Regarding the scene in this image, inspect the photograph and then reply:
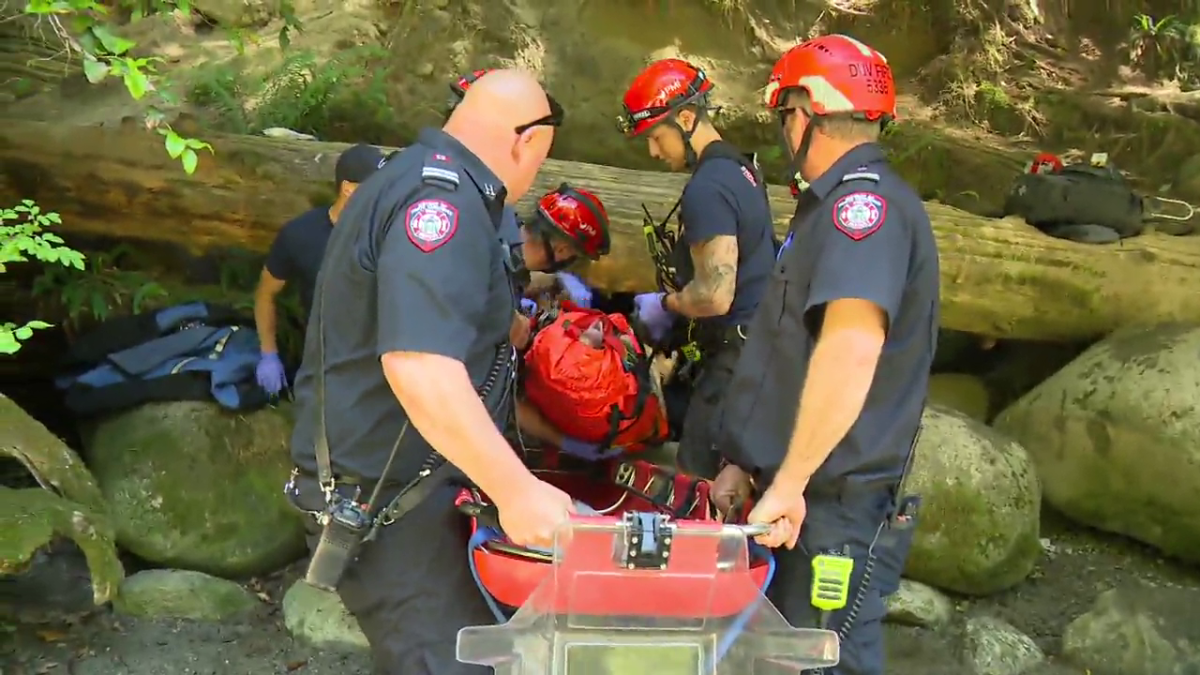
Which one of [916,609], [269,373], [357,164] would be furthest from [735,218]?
[269,373]

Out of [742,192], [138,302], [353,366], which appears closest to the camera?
[353,366]

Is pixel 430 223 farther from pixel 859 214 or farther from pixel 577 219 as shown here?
pixel 577 219

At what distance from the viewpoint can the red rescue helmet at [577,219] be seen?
452 cm

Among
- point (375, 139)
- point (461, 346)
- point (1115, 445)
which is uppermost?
point (461, 346)

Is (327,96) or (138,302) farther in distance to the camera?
(327,96)

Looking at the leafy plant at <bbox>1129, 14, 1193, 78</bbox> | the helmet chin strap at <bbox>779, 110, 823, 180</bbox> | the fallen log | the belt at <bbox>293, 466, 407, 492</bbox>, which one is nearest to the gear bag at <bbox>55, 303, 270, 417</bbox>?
the fallen log

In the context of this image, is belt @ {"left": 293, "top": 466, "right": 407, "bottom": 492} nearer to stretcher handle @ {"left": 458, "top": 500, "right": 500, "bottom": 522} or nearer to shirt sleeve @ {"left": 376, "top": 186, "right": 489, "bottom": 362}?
stretcher handle @ {"left": 458, "top": 500, "right": 500, "bottom": 522}

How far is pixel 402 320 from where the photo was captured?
2184 mm

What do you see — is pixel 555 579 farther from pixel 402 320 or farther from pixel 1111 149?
pixel 1111 149

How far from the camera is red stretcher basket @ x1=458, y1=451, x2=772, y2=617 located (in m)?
2.04

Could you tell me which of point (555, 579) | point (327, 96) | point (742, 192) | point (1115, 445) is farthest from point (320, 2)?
point (555, 579)

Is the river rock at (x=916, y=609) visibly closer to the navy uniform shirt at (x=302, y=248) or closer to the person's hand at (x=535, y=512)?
the navy uniform shirt at (x=302, y=248)

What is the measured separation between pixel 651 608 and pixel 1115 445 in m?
4.34

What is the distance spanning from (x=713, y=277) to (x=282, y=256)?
2230 mm
